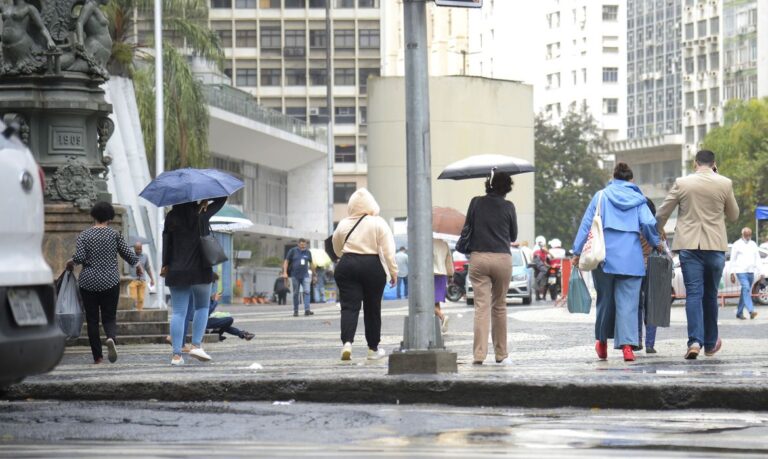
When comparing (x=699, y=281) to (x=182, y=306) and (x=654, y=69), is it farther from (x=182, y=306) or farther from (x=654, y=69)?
(x=654, y=69)

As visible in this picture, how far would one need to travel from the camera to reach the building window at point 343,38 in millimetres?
121188

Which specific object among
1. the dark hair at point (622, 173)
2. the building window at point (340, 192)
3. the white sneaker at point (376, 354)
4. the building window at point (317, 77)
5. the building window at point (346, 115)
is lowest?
the white sneaker at point (376, 354)

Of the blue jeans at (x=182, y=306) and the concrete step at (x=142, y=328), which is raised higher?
the blue jeans at (x=182, y=306)

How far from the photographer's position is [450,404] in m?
12.3

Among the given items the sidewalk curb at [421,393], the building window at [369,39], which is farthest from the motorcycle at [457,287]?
the building window at [369,39]

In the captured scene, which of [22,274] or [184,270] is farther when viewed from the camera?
[184,270]

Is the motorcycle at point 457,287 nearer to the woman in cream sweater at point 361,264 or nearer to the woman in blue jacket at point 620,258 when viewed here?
the woman in cream sweater at point 361,264

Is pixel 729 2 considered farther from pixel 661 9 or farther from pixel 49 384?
pixel 49 384

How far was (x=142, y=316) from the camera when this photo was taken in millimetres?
22219

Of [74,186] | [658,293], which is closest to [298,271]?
[74,186]

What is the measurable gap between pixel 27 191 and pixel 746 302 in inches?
1004

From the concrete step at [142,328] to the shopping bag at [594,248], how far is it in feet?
25.3

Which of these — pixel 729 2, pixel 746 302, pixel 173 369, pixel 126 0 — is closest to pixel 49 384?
pixel 173 369

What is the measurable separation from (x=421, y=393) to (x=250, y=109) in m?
68.7
